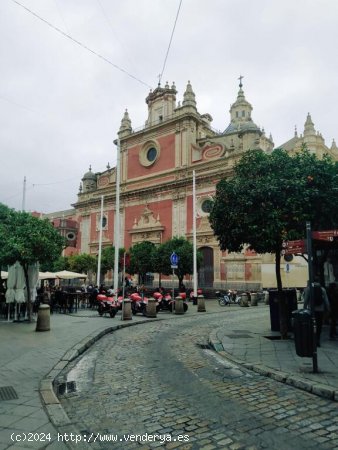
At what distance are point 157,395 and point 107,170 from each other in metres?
40.6

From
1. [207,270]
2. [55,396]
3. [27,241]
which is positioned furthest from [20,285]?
[207,270]

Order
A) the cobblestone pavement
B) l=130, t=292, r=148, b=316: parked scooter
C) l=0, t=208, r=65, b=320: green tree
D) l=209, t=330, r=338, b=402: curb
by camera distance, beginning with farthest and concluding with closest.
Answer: l=130, t=292, r=148, b=316: parked scooter < l=0, t=208, r=65, b=320: green tree < l=209, t=330, r=338, b=402: curb < the cobblestone pavement

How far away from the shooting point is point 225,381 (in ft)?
19.0

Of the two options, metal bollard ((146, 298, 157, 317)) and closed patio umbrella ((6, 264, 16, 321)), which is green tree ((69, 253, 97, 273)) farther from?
closed patio umbrella ((6, 264, 16, 321))

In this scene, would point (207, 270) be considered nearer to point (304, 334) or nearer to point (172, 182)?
point (172, 182)

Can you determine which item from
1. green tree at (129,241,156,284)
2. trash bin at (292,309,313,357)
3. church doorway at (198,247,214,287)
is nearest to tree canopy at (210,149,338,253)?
trash bin at (292,309,313,357)

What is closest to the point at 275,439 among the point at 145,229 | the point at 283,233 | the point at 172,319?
the point at 283,233

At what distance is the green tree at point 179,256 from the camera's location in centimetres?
2616

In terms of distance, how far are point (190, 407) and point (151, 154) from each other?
36.5 metres

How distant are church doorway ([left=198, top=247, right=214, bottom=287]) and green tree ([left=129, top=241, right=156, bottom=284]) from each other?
4975 millimetres

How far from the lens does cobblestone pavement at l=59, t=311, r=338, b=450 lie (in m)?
3.69

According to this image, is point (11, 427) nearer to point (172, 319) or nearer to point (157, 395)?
point (157, 395)

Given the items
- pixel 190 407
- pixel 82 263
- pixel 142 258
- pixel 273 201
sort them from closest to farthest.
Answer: pixel 190 407 → pixel 273 201 → pixel 142 258 → pixel 82 263

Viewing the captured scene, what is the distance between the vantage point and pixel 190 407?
4566 mm
